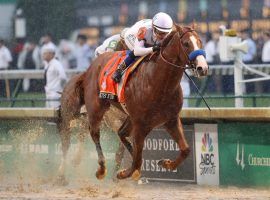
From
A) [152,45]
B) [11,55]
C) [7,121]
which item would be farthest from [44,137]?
[11,55]

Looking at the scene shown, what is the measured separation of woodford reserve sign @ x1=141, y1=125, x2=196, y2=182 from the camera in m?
13.4

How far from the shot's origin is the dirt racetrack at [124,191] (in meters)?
12.1

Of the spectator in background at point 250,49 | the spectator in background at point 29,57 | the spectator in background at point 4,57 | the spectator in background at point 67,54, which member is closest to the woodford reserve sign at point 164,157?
the spectator in background at point 250,49

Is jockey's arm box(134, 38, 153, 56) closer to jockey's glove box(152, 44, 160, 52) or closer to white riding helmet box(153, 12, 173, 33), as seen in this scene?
jockey's glove box(152, 44, 160, 52)

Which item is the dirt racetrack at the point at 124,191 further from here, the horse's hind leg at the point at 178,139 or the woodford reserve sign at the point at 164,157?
the horse's hind leg at the point at 178,139

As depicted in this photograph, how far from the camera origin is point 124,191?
12516 millimetres

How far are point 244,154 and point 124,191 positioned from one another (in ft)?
5.33

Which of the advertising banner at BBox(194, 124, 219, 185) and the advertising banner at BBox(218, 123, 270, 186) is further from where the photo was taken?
the advertising banner at BBox(194, 124, 219, 185)

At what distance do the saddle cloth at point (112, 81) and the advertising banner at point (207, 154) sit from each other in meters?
1.67

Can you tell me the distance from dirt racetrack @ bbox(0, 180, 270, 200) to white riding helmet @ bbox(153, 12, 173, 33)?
201 centimetres

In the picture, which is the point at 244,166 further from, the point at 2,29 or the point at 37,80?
the point at 2,29

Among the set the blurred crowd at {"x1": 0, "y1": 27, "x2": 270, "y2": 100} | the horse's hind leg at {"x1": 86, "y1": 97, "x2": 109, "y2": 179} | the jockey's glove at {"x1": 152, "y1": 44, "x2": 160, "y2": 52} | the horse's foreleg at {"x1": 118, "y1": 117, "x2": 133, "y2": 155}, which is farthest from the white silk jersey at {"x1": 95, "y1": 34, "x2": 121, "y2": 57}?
the blurred crowd at {"x1": 0, "y1": 27, "x2": 270, "y2": 100}

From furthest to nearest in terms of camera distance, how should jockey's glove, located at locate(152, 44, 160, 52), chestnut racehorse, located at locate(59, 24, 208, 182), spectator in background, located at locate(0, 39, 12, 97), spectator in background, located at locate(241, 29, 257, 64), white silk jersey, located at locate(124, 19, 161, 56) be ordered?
spectator in background, located at locate(0, 39, 12, 97) < spectator in background, located at locate(241, 29, 257, 64) < white silk jersey, located at locate(124, 19, 161, 56) < jockey's glove, located at locate(152, 44, 160, 52) < chestnut racehorse, located at locate(59, 24, 208, 182)

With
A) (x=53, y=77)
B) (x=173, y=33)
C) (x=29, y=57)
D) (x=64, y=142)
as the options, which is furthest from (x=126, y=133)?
(x=29, y=57)
